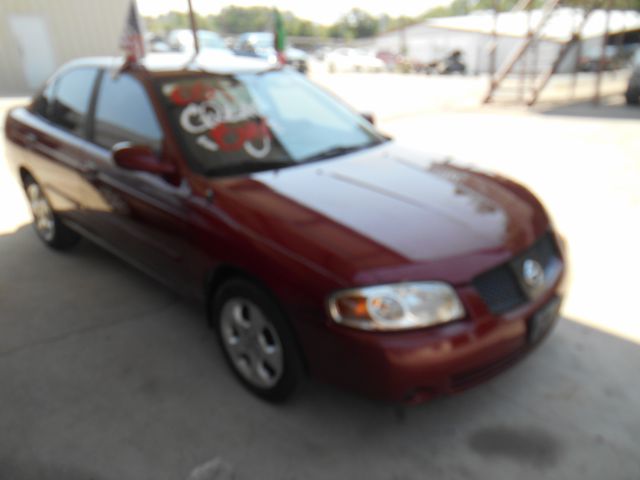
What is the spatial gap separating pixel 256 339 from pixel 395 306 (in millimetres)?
787

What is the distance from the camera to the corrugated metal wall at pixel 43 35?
1684cm

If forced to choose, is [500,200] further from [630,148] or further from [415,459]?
[630,148]

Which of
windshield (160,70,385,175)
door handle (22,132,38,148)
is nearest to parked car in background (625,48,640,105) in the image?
windshield (160,70,385,175)

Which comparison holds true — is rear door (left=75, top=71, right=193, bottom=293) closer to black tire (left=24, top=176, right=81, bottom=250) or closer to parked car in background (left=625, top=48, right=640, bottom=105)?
black tire (left=24, top=176, right=81, bottom=250)

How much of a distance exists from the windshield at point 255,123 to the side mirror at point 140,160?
145 millimetres

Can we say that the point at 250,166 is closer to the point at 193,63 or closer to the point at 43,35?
the point at 193,63

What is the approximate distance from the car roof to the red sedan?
0.8 inches

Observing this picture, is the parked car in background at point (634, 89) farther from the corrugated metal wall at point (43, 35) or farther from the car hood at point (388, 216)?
the corrugated metal wall at point (43, 35)

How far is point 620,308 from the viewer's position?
340 cm

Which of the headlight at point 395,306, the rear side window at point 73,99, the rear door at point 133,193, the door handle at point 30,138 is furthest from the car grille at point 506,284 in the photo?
the door handle at point 30,138

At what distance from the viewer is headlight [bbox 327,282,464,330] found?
6.84ft

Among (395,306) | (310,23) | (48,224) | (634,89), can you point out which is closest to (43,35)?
(48,224)

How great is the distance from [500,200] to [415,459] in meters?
1.30

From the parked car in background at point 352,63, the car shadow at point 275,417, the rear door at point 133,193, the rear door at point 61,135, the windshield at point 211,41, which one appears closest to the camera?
the car shadow at point 275,417
